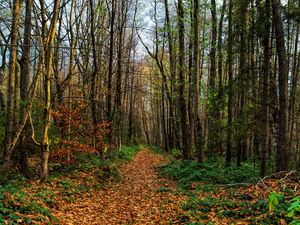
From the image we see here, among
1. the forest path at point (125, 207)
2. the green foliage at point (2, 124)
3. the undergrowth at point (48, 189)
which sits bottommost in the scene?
the forest path at point (125, 207)

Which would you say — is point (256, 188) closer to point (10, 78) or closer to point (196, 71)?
point (196, 71)

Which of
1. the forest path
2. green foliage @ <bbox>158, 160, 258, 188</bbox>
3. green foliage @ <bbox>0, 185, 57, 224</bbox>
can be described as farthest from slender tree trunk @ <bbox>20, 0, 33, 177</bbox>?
green foliage @ <bbox>158, 160, 258, 188</bbox>

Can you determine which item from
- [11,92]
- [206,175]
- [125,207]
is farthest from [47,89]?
[206,175]

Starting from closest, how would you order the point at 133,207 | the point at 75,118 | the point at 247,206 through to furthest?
1. the point at 247,206
2. the point at 133,207
3. the point at 75,118

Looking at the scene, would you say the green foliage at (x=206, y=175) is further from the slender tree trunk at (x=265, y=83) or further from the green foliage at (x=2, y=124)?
the green foliage at (x=2, y=124)

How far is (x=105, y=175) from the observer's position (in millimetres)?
11586

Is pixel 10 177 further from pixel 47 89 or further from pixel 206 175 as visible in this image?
pixel 206 175

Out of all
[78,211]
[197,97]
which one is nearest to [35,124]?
[78,211]

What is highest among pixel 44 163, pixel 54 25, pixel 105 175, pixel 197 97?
pixel 54 25

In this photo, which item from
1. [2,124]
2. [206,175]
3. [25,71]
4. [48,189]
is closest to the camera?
[48,189]

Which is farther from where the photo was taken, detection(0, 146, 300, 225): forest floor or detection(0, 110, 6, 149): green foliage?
detection(0, 110, 6, 149): green foliage

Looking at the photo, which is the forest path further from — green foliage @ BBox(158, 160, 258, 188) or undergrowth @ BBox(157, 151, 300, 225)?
green foliage @ BBox(158, 160, 258, 188)

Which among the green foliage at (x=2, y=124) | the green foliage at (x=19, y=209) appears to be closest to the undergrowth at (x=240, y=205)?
the green foliage at (x=19, y=209)

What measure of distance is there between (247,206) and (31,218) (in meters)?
4.80
